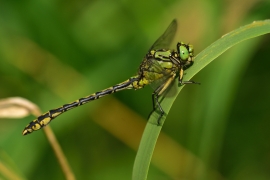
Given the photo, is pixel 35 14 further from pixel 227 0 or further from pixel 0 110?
pixel 227 0

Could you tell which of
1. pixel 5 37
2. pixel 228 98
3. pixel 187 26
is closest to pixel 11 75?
pixel 5 37

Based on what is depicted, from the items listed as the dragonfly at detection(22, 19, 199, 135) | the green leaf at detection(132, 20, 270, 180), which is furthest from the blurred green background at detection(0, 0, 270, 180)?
the green leaf at detection(132, 20, 270, 180)

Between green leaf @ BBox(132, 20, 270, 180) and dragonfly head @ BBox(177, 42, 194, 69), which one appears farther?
dragonfly head @ BBox(177, 42, 194, 69)

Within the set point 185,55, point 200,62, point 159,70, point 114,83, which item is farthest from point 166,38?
point 200,62

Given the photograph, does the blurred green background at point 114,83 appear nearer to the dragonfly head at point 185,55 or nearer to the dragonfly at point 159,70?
the dragonfly at point 159,70

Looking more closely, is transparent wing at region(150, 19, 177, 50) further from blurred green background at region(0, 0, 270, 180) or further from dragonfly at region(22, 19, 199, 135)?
blurred green background at region(0, 0, 270, 180)

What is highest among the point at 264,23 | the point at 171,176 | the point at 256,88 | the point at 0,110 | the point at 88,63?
the point at 88,63

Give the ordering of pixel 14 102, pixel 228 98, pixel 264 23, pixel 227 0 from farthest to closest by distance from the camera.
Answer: pixel 227 0 < pixel 228 98 < pixel 14 102 < pixel 264 23
